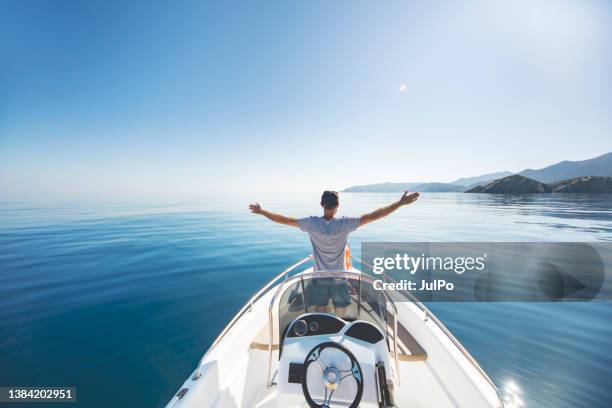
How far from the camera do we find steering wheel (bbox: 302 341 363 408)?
1677mm

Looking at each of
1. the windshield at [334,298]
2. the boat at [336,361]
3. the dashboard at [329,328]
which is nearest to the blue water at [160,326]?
the boat at [336,361]

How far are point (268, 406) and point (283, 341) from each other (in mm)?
1011

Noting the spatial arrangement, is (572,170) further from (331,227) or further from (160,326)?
(160,326)

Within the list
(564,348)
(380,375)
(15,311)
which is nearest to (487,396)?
(380,375)

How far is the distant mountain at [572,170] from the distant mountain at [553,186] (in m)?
105

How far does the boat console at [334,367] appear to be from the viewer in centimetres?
173

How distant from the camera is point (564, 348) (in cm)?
427

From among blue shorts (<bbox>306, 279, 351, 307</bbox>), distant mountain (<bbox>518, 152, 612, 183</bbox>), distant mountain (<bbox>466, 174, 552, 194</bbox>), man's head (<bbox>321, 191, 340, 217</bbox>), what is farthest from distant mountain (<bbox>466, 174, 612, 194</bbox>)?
distant mountain (<bbox>518, 152, 612, 183</bbox>)

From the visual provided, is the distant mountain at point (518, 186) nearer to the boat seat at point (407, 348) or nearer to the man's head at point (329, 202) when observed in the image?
the boat seat at point (407, 348)

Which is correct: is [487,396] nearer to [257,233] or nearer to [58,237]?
[257,233]

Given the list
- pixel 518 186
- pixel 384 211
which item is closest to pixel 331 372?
pixel 384 211

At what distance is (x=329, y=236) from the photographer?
2.91m

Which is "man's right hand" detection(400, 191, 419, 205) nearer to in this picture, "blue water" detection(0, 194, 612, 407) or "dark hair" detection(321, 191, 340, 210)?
"dark hair" detection(321, 191, 340, 210)

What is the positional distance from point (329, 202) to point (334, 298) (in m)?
1.12
